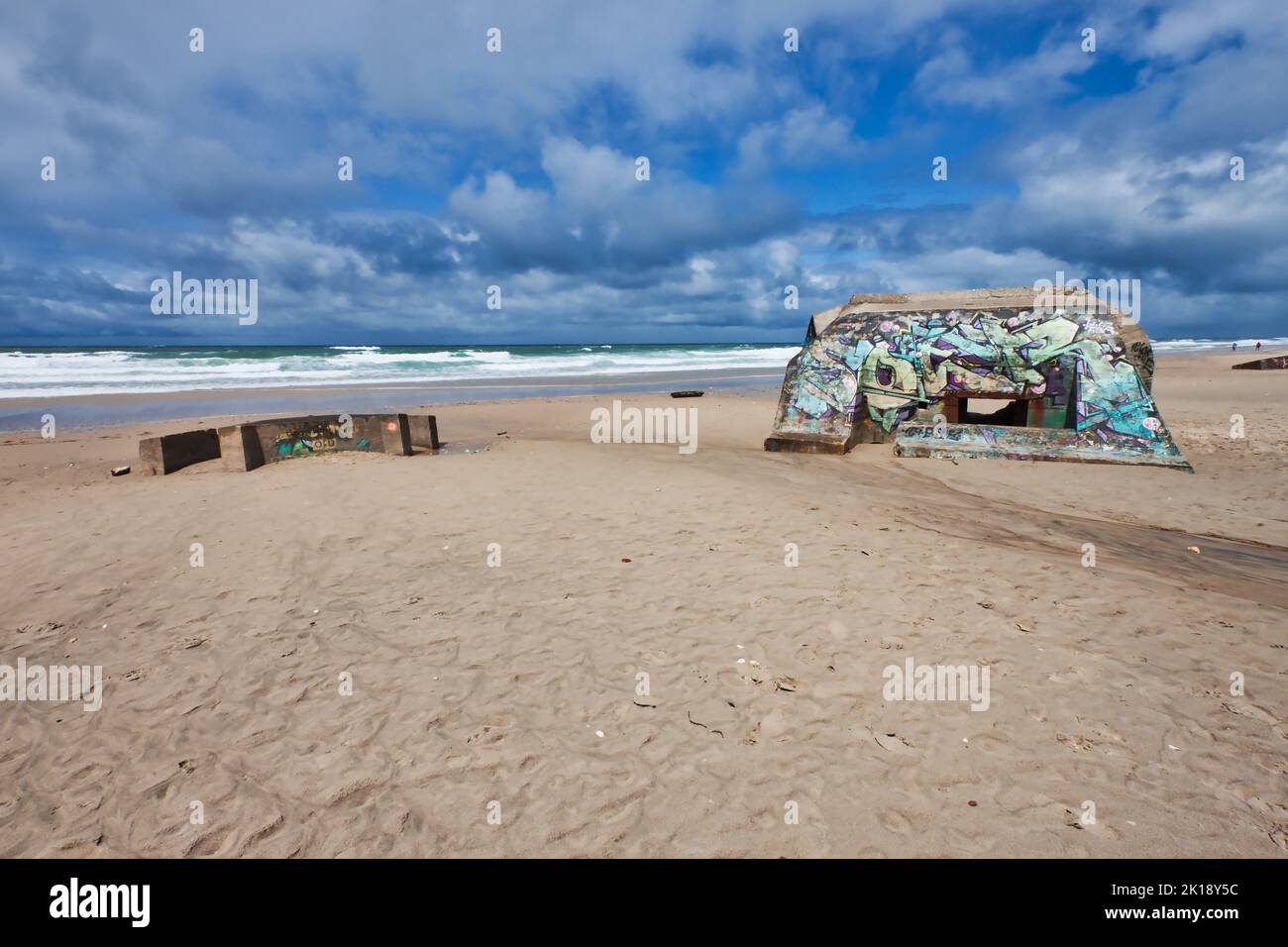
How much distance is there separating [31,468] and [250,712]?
1094 centimetres

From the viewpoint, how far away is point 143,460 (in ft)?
31.2

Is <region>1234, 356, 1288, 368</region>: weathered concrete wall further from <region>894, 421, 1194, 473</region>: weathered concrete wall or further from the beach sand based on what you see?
the beach sand

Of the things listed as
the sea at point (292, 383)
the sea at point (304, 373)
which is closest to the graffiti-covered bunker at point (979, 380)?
the sea at point (292, 383)

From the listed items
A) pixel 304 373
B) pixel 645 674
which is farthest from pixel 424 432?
pixel 304 373

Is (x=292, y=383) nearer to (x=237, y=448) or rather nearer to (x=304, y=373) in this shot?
(x=304, y=373)

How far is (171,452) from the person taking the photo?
9.56 metres

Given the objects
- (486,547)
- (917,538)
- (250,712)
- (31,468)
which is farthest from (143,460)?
(917,538)

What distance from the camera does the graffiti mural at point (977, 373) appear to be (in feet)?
34.2

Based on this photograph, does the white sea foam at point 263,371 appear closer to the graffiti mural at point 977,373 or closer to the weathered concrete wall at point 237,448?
the weathered concrete wall at point 237,448

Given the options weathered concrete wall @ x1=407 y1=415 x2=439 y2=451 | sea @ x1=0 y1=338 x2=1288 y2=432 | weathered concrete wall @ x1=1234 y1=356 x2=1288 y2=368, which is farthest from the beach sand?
weathered concrete wall @ x1=1234 y1=356 x2=1288 y2=368

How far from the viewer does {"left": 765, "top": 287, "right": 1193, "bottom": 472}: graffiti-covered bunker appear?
1043 centimetres

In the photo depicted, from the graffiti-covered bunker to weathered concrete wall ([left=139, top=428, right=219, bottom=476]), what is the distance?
10710 mm

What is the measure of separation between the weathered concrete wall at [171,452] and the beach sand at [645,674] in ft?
5.20
